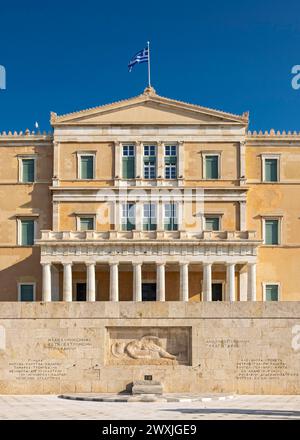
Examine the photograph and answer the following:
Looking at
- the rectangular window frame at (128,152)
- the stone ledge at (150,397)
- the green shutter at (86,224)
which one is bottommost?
the stone ledge at (150,397)

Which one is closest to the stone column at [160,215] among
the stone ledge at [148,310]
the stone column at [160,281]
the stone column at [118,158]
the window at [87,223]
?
the stone column at [118,158]

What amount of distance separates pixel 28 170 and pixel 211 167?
11554 millimetres

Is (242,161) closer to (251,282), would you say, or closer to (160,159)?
(160,159)

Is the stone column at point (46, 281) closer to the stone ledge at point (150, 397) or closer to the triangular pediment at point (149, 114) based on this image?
the triangular pediment at point (149, 114)

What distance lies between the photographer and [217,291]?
50.8m

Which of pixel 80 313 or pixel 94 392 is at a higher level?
pixel 80 313

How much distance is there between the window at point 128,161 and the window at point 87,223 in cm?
352

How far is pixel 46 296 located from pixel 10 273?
390cm

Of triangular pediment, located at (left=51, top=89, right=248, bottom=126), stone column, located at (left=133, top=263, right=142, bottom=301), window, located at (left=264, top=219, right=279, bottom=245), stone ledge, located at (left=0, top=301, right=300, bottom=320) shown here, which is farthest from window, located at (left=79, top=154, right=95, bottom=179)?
stone ledge, located at (left=0, top=301, right=300, bottom=320)

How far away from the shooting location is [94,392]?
2931 centimetres

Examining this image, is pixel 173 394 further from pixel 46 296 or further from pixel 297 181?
pixel 297 181

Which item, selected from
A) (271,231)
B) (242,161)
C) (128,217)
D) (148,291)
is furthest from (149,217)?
(271,231)

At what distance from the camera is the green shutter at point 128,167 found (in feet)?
172
